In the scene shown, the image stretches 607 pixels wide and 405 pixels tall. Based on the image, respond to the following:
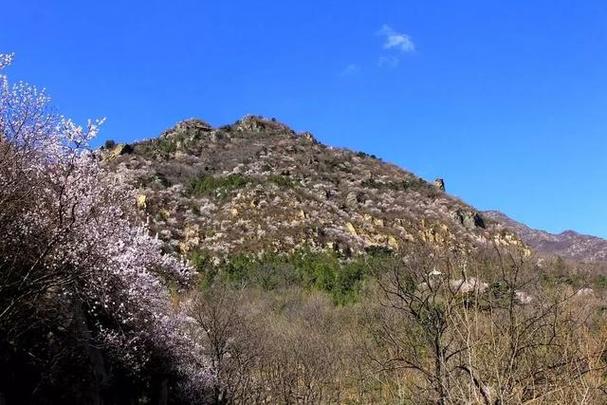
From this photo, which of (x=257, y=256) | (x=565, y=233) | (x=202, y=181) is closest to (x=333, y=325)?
(x=257, y=256)

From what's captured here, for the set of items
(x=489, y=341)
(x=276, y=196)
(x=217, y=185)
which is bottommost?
(x=489, y=341)

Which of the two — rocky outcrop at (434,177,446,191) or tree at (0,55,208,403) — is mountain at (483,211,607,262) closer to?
rocky outcrop at (434,177,446,191)

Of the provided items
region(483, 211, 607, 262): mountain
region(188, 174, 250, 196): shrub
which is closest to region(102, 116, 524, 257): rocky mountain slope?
region(188, 174, 250, 196): shrub

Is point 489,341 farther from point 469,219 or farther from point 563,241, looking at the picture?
point 563,241

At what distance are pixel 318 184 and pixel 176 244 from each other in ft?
70.0

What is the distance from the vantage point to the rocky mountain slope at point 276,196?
55344 millimetres

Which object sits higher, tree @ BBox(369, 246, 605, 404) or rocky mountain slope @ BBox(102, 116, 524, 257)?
rocky mountain slope @ BBox(102, 116, 524, 257)

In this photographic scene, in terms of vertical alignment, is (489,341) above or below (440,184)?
below

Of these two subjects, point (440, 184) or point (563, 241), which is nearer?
point (440, 184)

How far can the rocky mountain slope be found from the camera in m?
55.3

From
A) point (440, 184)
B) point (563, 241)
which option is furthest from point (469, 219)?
Answer: point (563, 241)

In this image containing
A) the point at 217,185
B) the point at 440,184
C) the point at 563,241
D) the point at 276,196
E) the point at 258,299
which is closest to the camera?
the point at 258,299

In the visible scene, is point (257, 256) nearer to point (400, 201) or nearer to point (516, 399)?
point (400, 201)

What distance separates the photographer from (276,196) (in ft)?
201
